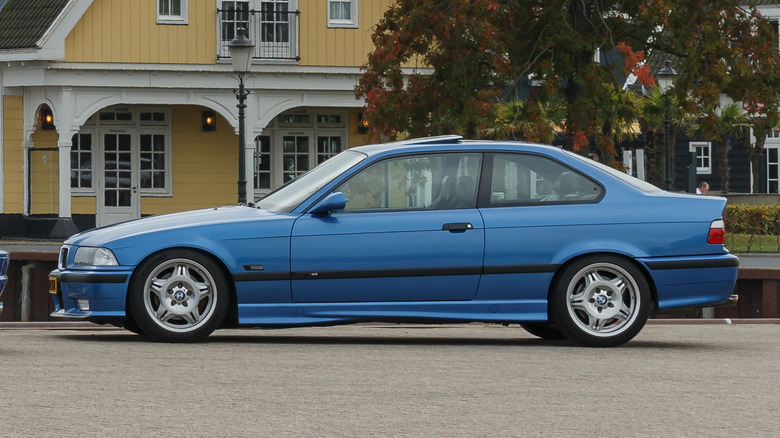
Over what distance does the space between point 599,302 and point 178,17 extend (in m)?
25.6

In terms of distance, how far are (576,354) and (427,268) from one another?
1.18 metres

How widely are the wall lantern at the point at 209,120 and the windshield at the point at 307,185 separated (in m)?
25.8

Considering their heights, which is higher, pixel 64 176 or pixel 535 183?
pixel 64 176

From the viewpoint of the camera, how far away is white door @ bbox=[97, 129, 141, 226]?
121 feet

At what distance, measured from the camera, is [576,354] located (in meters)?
10.9

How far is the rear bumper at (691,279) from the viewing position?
451 inches

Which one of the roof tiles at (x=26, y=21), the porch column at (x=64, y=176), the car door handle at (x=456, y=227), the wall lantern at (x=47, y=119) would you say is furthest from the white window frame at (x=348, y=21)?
the car door handle at (x=456, y=227)

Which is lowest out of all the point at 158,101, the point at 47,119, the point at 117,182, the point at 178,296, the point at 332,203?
the point at 178,296

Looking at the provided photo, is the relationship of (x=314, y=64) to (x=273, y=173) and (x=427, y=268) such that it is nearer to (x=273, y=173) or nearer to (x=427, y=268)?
(x=273, y=173)

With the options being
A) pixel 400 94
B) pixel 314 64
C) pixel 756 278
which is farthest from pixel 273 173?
pixel 756 278

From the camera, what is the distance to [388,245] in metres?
11.2

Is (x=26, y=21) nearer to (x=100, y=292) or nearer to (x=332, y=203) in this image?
(x=100, y=292)

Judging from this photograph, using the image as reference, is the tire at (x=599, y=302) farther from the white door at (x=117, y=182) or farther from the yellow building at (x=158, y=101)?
the white door at (x=117, y=182)

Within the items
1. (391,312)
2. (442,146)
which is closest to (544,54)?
(442,146)
